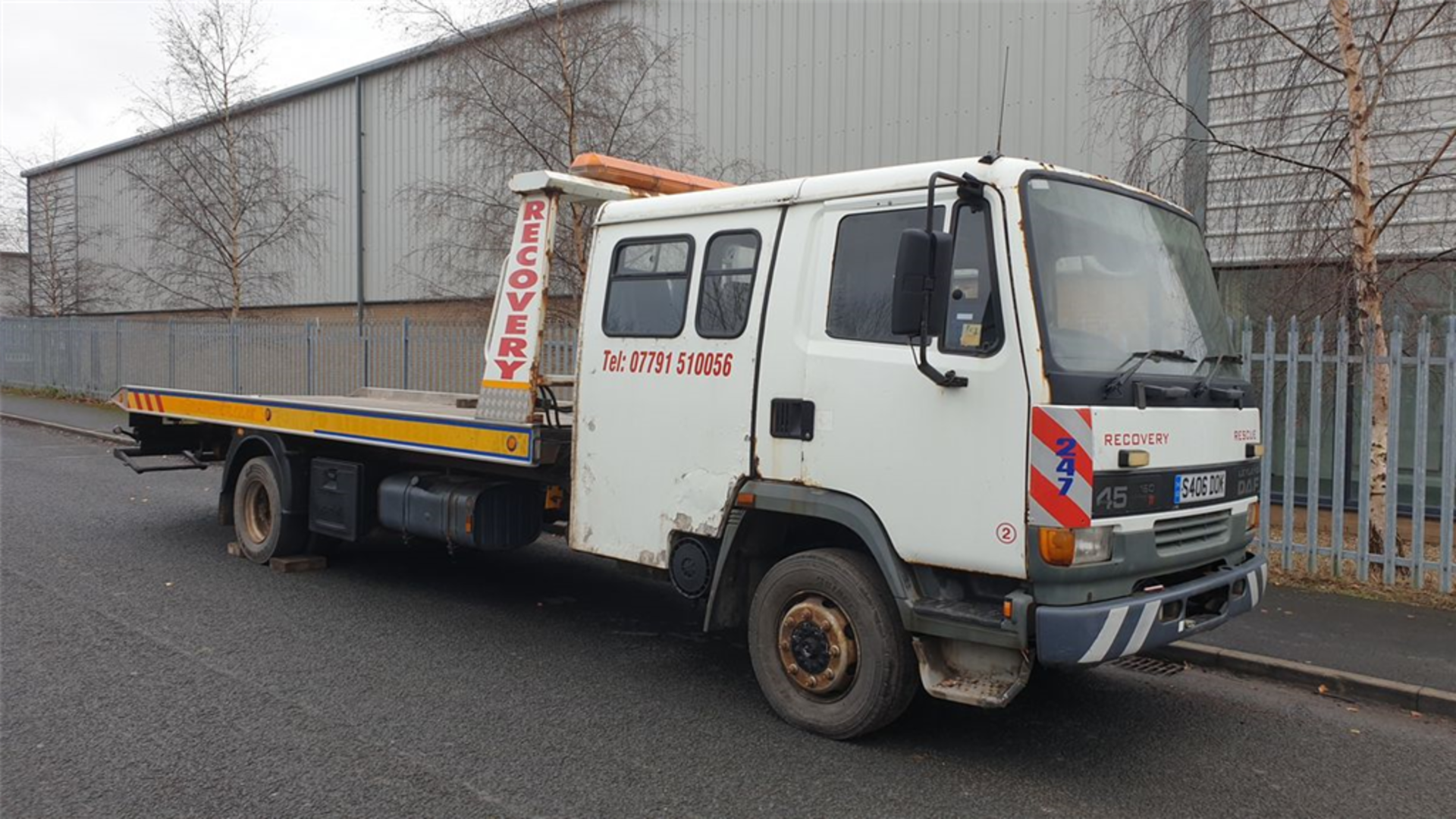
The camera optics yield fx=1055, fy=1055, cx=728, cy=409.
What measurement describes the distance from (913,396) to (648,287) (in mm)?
1776

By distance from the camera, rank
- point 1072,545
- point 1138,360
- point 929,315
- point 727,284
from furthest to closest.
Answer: point 727,284 < point 1138,360 < point 929,315 < point 1072,545

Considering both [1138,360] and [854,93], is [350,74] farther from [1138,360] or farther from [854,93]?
[1138,360]

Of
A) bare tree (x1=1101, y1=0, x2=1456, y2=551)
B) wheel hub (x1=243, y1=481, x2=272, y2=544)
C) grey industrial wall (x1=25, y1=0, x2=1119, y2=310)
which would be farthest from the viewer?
grey industrial wall (x1=25, y1=0, x2=1119, y2=310)

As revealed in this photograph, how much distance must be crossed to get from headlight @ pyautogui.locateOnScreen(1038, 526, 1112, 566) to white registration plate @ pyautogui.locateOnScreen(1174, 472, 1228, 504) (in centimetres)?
57

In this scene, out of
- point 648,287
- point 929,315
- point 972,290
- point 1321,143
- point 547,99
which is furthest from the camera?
point 547,99

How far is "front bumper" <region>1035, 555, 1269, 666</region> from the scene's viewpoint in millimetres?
4094

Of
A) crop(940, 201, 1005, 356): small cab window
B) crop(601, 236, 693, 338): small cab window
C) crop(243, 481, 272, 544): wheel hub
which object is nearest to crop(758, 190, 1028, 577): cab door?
crop(940, 201, 1005, 356): small cab window

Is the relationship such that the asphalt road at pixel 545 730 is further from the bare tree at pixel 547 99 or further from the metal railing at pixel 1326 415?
the bare tree at pixel 547 99

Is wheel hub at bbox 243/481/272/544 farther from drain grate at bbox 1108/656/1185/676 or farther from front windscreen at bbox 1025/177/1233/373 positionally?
front windscreen at bbox 1025/177/1233/373

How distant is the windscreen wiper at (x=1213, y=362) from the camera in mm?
4652

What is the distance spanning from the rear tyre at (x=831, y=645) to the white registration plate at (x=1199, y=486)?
→ 1317 millimetres

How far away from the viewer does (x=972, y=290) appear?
436cm

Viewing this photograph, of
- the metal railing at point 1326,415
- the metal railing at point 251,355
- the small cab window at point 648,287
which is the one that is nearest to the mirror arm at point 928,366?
the small cab window at point 648,287

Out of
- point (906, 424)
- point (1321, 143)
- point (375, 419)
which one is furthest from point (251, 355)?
point (906, 424)
